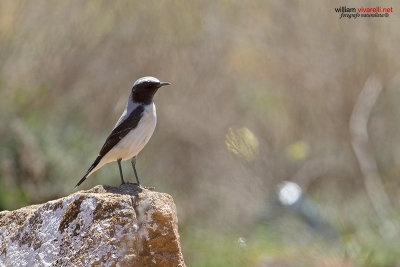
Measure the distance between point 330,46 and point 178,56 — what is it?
288cm

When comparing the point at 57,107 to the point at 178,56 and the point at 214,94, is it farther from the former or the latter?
the point at 214,94

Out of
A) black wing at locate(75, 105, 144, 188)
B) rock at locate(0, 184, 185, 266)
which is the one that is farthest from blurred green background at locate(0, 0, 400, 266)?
rock at locate(0, 184, 185, 266)

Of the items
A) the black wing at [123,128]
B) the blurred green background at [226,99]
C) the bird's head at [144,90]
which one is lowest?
the blurred green background at [226,99]

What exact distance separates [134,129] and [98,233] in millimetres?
1458

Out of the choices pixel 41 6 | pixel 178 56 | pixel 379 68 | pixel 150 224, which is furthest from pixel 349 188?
pixel 150 224

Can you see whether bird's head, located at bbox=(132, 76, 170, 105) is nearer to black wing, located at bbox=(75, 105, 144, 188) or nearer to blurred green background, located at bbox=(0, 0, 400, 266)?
black wing, located at bbox=(75, 105, 144, 188)

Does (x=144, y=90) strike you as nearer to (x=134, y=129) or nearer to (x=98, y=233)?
(x=134, y=129)

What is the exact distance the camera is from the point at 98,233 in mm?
3613

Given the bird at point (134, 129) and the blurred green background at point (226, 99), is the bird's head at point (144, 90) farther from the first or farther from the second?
the blurred green background at point (226, 99)

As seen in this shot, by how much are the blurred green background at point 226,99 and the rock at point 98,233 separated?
13.4 feet

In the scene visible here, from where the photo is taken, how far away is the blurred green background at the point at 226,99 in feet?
29.1

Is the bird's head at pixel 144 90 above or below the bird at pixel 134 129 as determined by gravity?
above

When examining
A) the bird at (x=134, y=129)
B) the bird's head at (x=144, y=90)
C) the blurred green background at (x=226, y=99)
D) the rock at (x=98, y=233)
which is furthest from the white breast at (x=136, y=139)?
the blurred green background at (x=226, y=99)

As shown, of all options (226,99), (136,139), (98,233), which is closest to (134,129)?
(136,139)
